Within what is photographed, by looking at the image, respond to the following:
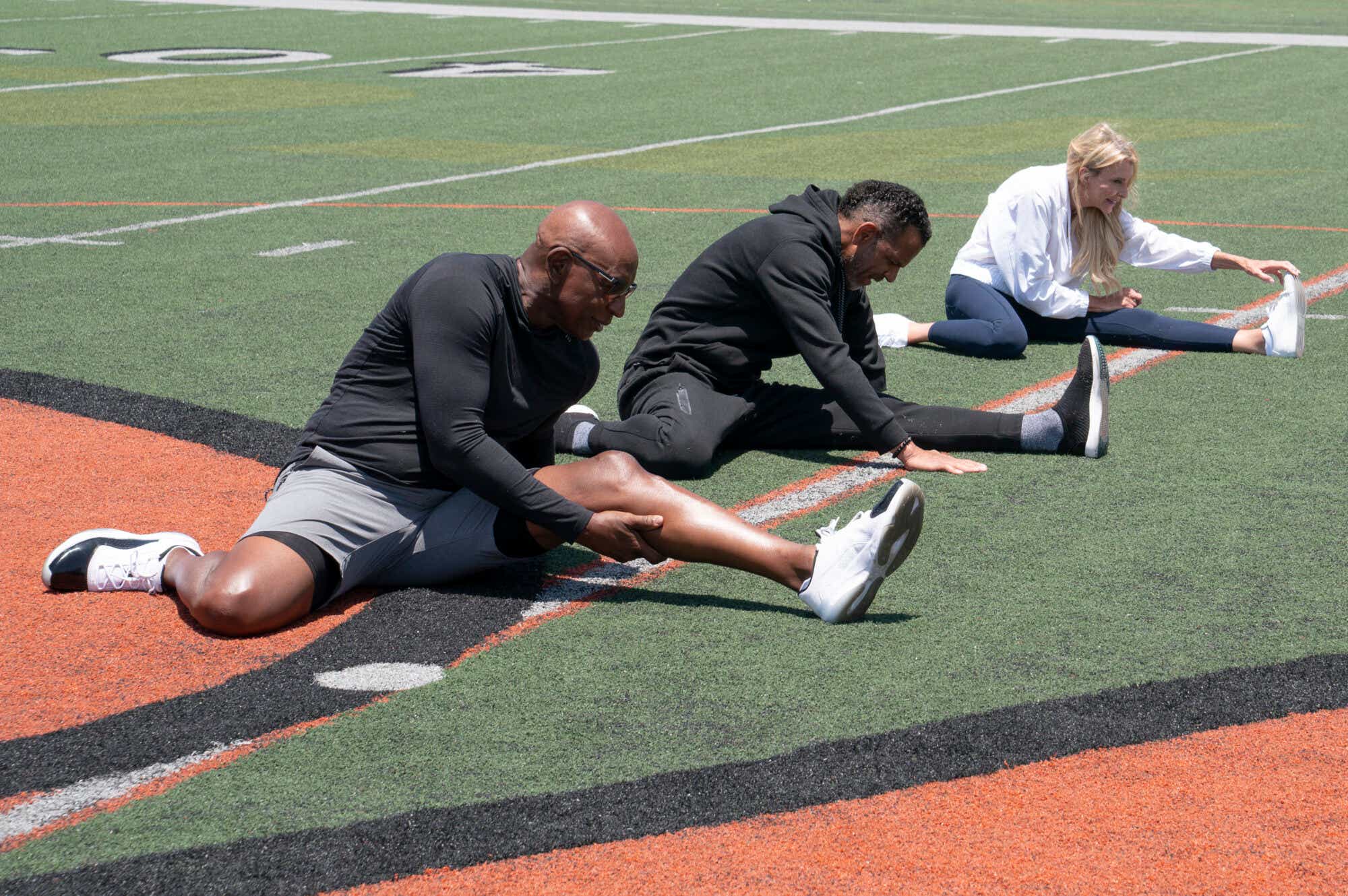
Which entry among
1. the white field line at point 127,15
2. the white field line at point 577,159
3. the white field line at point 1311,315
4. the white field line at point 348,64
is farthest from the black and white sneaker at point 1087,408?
the white field line at point 127,15

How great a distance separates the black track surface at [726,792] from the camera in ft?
11.2

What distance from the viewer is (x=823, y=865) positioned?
11.4 ft

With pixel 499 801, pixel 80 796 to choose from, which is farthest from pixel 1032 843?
pixel 80 796

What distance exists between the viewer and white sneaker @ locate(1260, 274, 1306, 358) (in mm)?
7977

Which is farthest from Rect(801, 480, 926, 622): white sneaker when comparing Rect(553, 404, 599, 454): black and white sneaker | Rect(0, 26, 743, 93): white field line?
Rect(0, 26, 743, 93): white field line

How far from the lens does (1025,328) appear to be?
8484 millimetres

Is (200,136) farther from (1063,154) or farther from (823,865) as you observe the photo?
(823,865)

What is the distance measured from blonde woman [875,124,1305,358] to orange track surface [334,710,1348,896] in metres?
4.55

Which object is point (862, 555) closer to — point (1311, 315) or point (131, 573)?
point (131, 573)

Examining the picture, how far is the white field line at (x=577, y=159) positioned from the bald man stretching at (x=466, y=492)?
6.73 metres

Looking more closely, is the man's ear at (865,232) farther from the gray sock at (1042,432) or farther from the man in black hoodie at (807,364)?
the gray sock at (1042,432)

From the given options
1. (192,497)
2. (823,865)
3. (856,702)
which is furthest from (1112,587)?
(192,497)

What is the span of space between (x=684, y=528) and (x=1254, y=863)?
188 centimetres

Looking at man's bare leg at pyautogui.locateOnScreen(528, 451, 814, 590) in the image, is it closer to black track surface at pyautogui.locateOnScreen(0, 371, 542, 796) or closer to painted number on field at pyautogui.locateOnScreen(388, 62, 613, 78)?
black track surface at pyautogui.locateOnScreen(0, 371, 542, 796)
